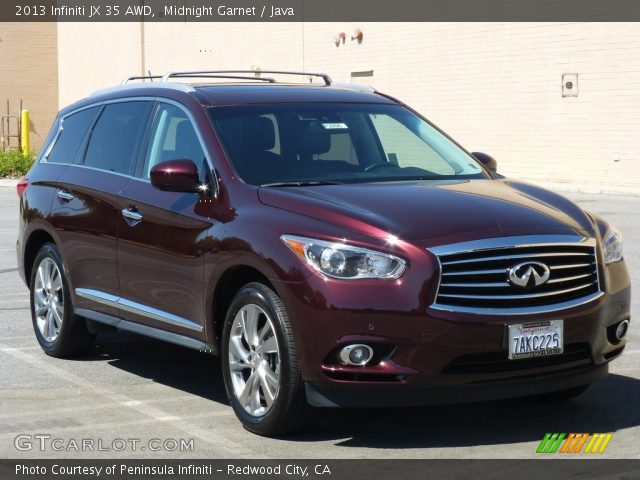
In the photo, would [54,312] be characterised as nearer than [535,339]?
No

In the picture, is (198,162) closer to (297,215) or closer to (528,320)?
(297,215)

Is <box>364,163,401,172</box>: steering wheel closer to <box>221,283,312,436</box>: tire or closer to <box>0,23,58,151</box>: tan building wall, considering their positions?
<box>221,283,312,436</box>: tire

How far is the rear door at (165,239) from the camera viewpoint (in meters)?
7.02

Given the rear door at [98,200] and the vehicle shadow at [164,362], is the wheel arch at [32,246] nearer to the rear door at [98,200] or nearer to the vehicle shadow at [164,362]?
the rear door at [98,200]

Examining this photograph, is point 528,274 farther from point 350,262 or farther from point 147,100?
point 147,100

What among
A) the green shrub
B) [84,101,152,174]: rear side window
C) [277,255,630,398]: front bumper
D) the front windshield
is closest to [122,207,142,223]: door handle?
[84,101,152,174]: rear side window

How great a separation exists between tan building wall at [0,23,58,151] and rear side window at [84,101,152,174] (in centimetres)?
3776

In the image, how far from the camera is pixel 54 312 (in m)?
8.86

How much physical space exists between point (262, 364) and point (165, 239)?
1.18m

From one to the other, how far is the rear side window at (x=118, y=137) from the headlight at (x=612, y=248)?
9.90ft

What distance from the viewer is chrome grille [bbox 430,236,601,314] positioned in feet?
19.7

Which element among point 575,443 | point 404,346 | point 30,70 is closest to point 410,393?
point 404,346

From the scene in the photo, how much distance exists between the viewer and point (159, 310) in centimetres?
742

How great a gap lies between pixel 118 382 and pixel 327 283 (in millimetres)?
2515
